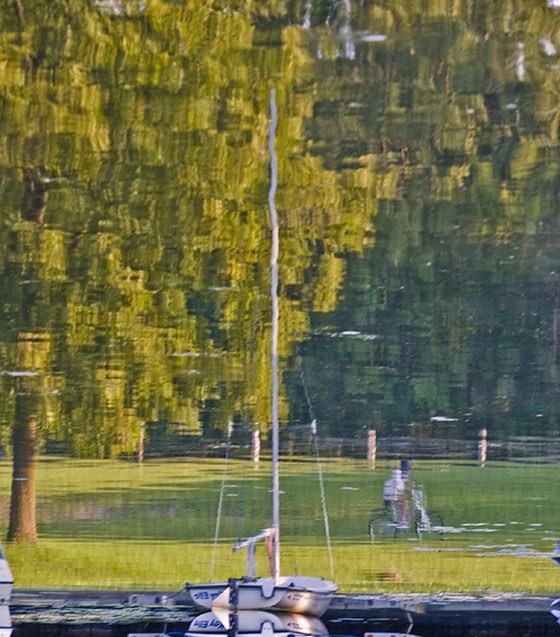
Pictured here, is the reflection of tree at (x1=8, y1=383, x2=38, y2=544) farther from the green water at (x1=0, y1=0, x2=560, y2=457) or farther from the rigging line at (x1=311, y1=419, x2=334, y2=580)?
the rigging line at (x1=311, y1=419, x2=334, y2=580)

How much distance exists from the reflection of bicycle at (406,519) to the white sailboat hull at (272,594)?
0.40 meters

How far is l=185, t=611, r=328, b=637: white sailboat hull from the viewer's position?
5090 mm

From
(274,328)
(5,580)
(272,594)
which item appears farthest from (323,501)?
(5,580)

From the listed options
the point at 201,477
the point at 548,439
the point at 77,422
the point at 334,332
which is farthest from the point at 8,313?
the point at 548,439

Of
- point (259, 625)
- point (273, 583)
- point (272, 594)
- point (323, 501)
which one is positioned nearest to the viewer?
point (259, 625)

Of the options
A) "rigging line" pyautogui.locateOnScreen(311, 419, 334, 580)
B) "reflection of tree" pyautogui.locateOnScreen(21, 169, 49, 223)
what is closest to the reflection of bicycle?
"rigging line" pyautogui.locateOnScreen(311, 419, 334, 580)

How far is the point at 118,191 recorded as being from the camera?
18.2ft

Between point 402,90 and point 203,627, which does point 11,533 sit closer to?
point 203,627

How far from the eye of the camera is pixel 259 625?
510cm

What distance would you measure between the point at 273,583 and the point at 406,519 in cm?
81

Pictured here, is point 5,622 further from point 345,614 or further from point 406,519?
point 406,519

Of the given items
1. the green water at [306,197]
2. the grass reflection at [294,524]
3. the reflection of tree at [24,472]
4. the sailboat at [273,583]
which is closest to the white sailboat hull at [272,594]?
the sailboat at [273,583]

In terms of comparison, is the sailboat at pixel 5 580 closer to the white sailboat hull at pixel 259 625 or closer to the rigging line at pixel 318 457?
the white sailboat hull at pixel 259 625

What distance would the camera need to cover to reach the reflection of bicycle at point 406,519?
5508mm
